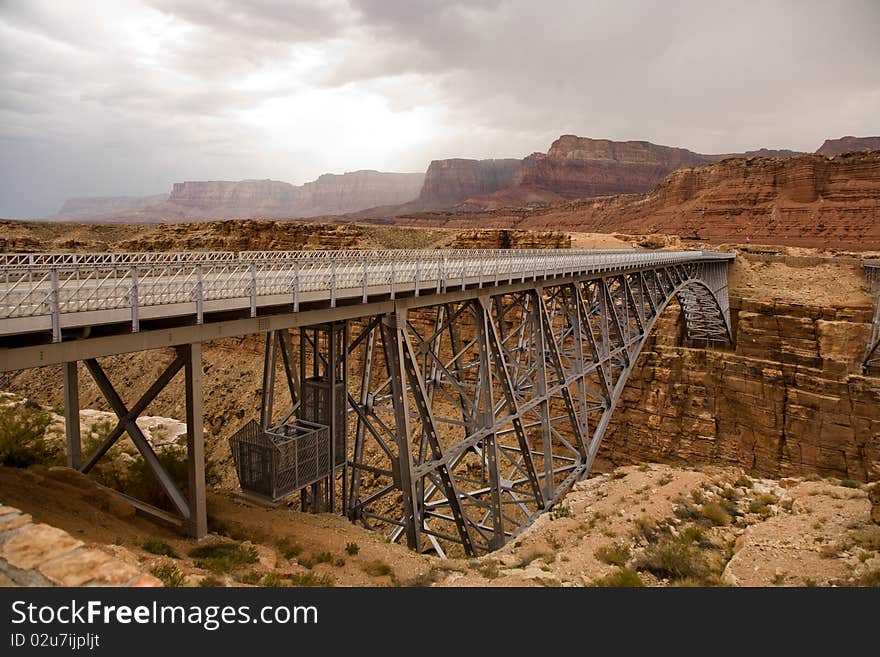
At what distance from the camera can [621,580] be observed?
7.10m

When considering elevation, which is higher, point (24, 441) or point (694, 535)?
point (24, 441)

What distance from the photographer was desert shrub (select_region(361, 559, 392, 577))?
7.43 m

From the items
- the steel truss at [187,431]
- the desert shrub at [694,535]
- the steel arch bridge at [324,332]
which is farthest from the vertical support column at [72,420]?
the desert shrub at [694,535]

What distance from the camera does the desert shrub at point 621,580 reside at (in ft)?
23.0

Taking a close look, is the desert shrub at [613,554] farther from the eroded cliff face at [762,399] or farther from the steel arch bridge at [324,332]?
Answer: the eroded cliff face at [762,399]

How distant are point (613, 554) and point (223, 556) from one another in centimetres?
613

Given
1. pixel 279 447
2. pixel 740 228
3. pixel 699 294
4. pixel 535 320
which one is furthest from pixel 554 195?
pixel 279 447

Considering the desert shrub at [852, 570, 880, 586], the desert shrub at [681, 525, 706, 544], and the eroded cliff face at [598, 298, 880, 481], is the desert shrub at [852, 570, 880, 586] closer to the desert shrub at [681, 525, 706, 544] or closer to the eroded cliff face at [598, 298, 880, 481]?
the desert shrub at [681, 525, 706, 544]

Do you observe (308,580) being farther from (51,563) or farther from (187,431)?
(51,563)

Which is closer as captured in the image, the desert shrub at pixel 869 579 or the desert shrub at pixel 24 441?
the desert shrub at pixel 869 579

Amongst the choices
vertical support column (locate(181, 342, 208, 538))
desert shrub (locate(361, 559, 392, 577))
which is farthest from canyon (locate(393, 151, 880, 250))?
vertical support column (locate(181, 342, 208, 538))

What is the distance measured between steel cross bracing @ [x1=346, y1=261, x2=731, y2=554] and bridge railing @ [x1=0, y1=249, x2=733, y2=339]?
0.85 metres

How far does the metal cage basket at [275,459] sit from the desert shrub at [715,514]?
26.6 feet

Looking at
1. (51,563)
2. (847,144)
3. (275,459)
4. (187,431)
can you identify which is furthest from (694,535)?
(847,144)
